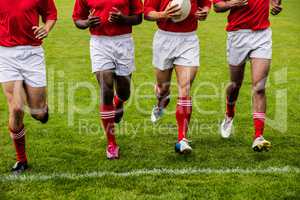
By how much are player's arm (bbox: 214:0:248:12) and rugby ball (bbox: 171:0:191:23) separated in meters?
0.48

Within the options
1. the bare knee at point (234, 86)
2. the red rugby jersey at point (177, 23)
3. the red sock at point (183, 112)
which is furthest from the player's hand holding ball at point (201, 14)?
the bare knee at point (234, 86)

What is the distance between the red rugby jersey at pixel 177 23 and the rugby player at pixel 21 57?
53.0 inches

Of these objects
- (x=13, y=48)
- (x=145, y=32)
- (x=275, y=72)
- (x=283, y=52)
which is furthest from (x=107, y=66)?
(x=145, y=32)

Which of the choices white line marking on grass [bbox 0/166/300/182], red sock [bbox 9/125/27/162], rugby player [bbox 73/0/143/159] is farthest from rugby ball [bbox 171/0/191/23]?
red sock [bbox 9/125/27/162]

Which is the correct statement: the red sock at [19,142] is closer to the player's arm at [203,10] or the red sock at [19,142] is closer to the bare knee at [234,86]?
the player's arm at [203,10]

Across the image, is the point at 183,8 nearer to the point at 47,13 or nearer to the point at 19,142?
the point at 47,13

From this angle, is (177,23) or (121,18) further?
(177,23)

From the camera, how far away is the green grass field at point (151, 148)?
6082 millimetres

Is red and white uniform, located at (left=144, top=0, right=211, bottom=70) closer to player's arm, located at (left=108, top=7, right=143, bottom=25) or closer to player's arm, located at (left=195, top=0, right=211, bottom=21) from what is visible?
player's arm, located at (left=195, top=0, right=211, bottom=21)

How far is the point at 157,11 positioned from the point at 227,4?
92 cm

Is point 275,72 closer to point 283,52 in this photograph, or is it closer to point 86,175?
point 283,52

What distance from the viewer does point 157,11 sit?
7496mm

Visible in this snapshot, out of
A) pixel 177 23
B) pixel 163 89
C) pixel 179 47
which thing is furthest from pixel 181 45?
pixel 163 89

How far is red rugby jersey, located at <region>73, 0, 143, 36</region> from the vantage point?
7.10 m
